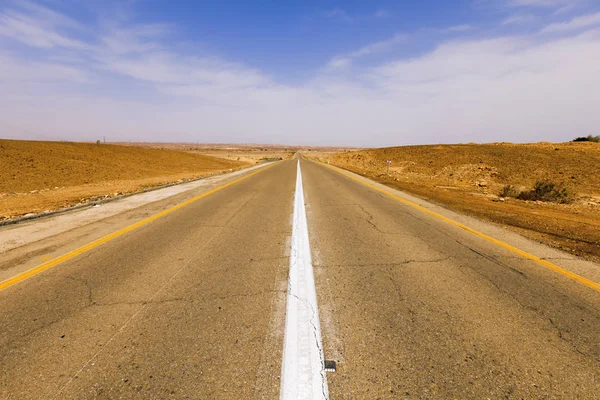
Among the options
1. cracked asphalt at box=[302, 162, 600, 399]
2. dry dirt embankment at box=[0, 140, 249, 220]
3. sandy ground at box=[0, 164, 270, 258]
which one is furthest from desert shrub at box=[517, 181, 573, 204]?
dry dirt embankment at box=[0, 140, 249, 220]

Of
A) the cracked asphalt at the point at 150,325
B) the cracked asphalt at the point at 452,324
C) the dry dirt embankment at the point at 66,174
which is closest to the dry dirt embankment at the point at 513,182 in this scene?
the cracked asphalt at the point at 452,324

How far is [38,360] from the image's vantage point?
224 centimetres

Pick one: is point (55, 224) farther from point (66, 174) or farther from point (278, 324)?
point (66, 174)

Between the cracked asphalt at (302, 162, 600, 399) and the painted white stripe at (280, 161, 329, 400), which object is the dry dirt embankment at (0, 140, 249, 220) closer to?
the painted white stripe at (280, 161, 329, 400)

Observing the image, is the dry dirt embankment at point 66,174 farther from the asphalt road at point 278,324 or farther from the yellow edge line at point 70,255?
the asphalt road at point 278,324

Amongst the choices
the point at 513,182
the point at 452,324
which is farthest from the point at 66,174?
the point at 513,182

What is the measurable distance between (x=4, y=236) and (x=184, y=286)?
4937mm

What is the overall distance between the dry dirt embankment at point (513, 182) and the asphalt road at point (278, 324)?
2850 mm

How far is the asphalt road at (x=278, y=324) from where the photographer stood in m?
2.01

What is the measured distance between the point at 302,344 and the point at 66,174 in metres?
22.7

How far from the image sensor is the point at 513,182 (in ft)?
68.4

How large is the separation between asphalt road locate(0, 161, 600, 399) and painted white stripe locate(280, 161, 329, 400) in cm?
8

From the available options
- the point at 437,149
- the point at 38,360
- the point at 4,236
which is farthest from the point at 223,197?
the point at 437,149

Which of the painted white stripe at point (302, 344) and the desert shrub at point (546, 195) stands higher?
the desert shrub at point (546, 195)
